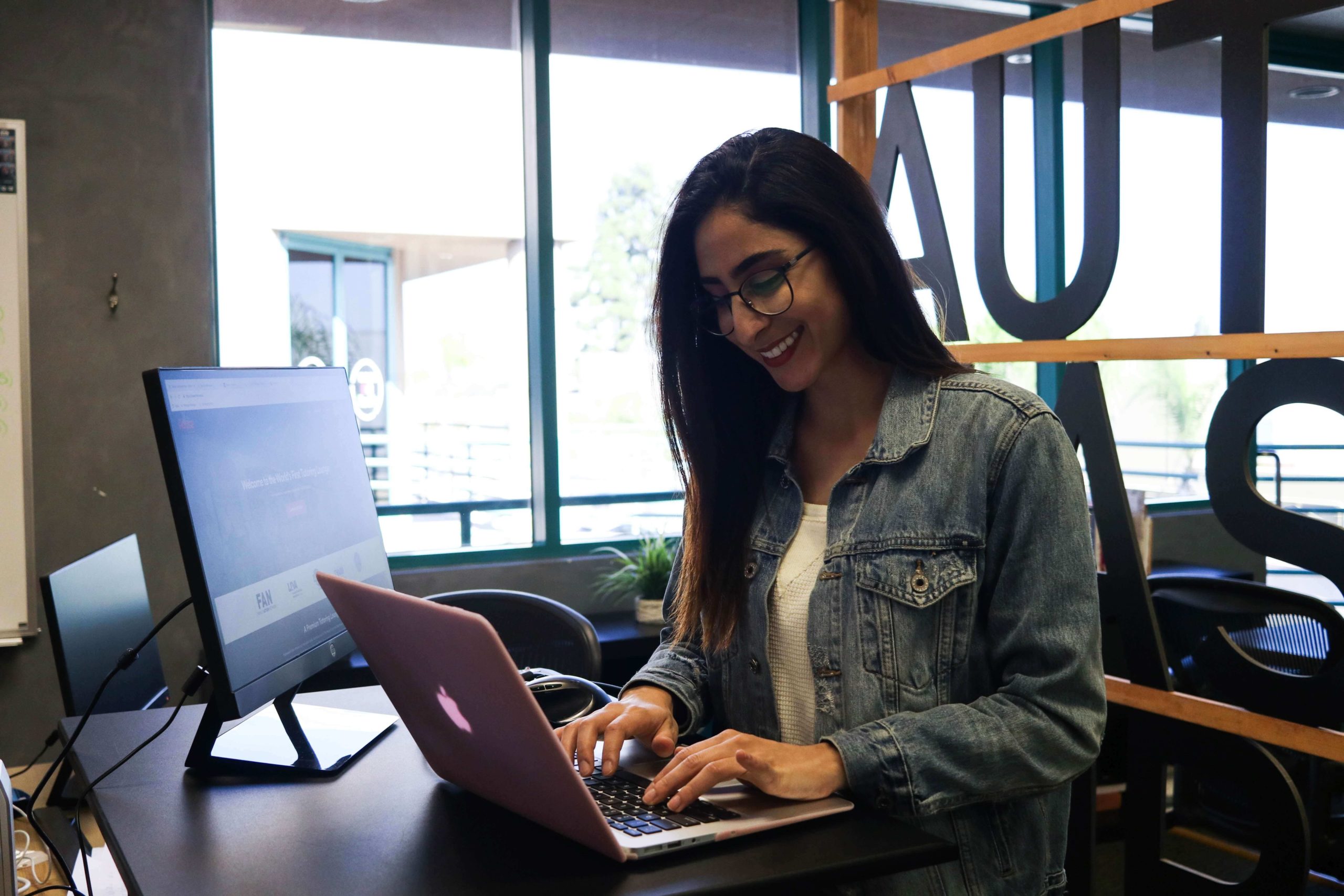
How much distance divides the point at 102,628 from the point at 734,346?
141cm

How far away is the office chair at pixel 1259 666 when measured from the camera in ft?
6.94

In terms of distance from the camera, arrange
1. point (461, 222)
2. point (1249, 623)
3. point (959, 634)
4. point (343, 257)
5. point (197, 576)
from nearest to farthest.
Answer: point (197, 576)
point (959, 634)
point (1249, 623)
point (343, 257)
point (461, 222)

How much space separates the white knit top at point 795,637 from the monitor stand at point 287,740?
1.63 feet

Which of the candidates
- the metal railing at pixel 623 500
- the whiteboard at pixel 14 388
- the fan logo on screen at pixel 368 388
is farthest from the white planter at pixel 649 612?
the whiteboard at pixel 14 388

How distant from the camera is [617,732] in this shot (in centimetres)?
116

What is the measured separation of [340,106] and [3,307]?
1337 millimetres

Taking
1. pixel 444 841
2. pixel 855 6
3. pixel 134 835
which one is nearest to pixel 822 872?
pixel 444 841

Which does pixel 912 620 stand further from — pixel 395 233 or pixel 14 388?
pixel 395 233

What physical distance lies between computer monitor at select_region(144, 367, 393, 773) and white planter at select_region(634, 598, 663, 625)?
247 cm

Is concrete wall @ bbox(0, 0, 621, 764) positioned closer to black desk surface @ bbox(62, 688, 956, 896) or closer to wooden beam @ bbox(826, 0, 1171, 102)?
wooden beam @ bbox(826, 0, 1171, 102)

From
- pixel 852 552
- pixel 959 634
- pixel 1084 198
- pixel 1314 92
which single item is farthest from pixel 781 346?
pixel 1314 92

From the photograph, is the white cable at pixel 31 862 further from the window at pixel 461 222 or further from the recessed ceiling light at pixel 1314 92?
the recessed ceiling light at pixel 1314 92

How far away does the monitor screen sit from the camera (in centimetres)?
112

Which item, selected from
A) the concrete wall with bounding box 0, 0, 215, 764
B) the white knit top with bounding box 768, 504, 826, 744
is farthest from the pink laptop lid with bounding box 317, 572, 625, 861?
the concrete wall with bounding box 0, 0, 215, 764
